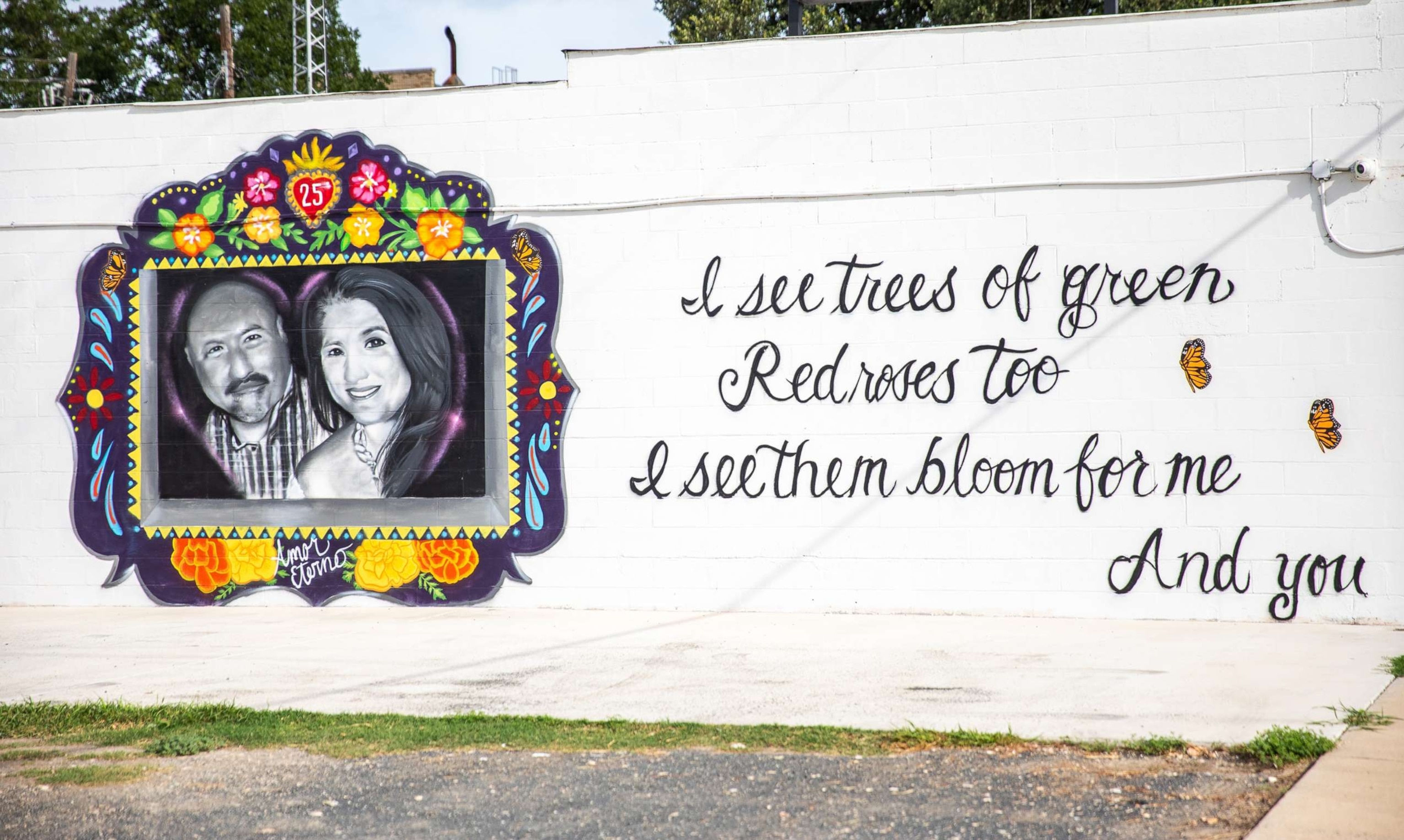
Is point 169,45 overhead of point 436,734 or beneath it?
overhead

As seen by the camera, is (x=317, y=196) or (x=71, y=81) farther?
(x=71, y=81)

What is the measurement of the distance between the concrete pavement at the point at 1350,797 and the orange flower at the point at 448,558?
22.2 feet

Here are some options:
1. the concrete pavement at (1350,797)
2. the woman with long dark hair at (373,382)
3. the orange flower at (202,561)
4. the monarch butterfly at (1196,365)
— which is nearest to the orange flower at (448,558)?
the woman with long dark hair at (373,382)

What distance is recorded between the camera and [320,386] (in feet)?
35.3

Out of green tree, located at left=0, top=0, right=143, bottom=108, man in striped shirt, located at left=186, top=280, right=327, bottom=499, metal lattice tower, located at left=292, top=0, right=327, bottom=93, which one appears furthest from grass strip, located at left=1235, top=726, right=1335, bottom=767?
green tree, located at left=0, top=0, right=143, bottom=108

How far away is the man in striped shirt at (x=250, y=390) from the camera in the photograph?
10.8m

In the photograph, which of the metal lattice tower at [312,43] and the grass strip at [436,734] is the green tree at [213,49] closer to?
the metal lattice tower at [312,43]

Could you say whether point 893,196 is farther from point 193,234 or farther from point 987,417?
point 193,234

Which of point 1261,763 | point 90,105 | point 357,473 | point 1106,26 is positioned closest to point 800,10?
point 1106,26

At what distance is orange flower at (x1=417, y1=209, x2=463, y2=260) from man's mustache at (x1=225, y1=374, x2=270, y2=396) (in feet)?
5.87

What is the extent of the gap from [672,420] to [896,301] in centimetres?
201

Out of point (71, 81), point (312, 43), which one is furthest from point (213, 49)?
point (71, 81)

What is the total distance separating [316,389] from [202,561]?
5.85ft

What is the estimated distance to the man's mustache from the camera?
10875 mm
